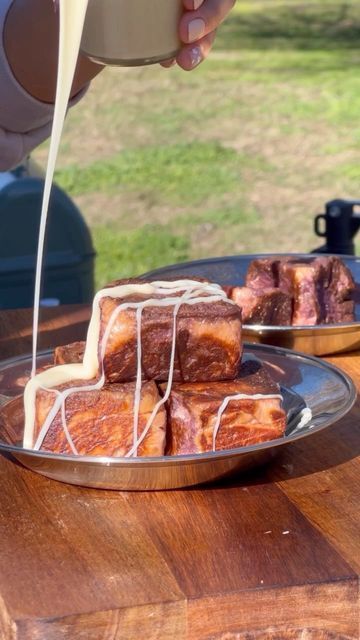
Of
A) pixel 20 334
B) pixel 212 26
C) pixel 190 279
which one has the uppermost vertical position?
pixel 212 26

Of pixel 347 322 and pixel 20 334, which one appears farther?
pixel 20 334

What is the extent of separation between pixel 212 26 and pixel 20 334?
0.66m

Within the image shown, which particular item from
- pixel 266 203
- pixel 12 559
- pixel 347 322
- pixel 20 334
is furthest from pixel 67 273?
pixel 266 203

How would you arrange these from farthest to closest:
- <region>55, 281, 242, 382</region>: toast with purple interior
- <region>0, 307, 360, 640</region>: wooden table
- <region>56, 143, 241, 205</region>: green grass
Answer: <region>56, 143, 241, 205</region>: green grass
<region>55, 281, 242, 382</region>: toast with purple interior
<region>0, 307, 360, 640</region>: wooden table

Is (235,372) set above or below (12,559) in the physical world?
above

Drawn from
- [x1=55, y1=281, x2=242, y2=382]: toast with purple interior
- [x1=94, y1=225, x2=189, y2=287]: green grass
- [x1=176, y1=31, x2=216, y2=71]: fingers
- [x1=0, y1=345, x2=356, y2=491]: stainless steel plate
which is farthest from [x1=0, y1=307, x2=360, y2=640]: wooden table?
[x1=94, y1=225, x2=189, y2=287]: green grass

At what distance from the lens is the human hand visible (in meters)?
1.62

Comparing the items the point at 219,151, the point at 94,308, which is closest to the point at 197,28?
the point at 94,308

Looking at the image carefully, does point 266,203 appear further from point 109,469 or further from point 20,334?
point 109,469

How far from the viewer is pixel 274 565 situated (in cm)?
123

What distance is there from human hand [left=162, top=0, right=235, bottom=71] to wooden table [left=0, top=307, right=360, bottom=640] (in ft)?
1.94

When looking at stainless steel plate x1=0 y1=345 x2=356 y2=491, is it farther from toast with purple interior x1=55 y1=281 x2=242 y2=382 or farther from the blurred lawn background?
the blurred lawn background

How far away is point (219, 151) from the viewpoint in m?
7.17

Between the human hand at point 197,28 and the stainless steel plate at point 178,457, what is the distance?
471 millimetres
